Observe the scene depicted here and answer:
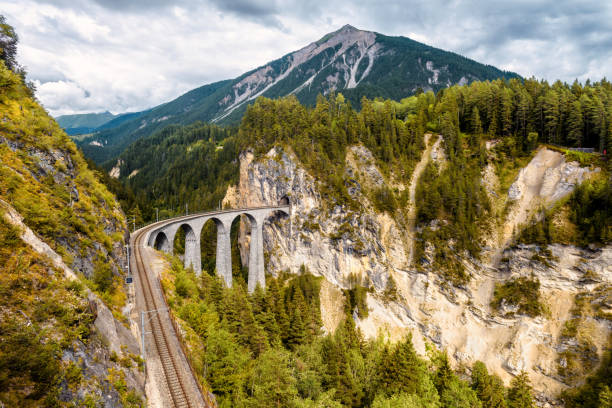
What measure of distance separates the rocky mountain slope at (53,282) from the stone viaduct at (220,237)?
1624cm

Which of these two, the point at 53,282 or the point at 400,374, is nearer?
the point at 53,282

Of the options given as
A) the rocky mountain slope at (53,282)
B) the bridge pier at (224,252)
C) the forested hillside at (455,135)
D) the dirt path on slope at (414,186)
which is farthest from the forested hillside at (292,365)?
the forested hillside at (455,135)

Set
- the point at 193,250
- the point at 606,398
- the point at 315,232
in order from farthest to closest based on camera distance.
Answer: the point at 315,232 → the point at 193,250 → the point at 606,398

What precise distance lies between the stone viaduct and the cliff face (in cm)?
626

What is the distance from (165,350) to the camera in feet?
60.7

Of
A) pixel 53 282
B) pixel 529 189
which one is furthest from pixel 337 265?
pixel 53 282

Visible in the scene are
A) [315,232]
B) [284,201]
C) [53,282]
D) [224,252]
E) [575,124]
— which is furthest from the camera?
[284,201]

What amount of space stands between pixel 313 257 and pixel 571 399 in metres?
45.7

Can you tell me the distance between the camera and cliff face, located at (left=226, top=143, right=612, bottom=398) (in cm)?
4384

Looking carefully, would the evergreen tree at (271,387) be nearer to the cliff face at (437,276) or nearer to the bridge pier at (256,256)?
the bridge pier at (256,256)

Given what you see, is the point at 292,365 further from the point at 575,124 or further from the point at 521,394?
the point at 575,124

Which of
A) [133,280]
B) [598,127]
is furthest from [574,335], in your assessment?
[133,280]

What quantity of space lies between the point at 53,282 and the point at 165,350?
9506mm

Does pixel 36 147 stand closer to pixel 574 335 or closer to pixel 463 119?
pixel 574 335
